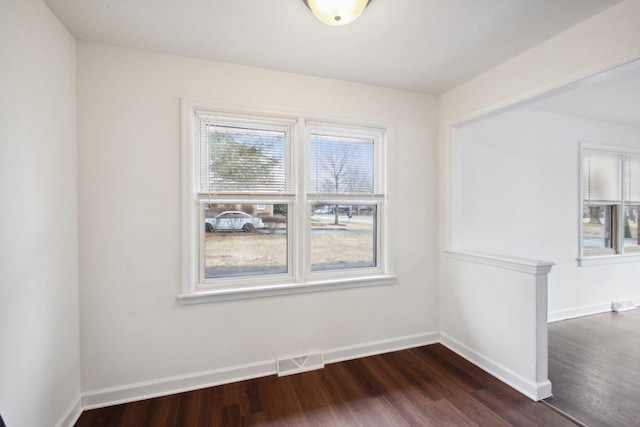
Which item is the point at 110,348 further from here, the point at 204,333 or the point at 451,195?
the point at 451,195

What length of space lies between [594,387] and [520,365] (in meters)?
0.59

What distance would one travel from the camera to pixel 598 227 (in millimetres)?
3719

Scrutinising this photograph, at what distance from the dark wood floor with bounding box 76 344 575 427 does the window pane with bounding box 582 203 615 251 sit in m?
2.74

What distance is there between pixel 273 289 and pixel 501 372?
1.93 m

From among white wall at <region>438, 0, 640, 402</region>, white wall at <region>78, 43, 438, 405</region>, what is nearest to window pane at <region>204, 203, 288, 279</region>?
white wall at <region>78, 43, 438, 405</region>

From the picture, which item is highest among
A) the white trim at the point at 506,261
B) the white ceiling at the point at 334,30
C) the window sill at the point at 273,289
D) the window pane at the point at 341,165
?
the white ceiling at the point at 334,30

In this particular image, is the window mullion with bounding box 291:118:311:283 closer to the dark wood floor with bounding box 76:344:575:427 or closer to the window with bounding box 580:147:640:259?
the dark wood floor with bounding box 76:344:575:427

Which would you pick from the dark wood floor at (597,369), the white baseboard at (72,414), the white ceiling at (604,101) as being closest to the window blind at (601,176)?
the white ceiling at (604,101)

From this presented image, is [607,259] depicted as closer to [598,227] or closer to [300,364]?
[598,227]

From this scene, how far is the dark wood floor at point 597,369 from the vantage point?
1817mm

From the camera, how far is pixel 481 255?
2387 mm

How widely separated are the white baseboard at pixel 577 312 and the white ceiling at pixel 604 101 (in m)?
2.40

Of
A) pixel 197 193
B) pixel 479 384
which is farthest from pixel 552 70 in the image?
pixel 197 193

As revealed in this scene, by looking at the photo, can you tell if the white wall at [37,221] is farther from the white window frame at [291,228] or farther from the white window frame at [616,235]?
the white window frame at [616,235]
